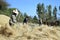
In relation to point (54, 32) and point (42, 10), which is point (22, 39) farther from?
point (42, 10)

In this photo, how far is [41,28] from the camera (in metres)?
10.4

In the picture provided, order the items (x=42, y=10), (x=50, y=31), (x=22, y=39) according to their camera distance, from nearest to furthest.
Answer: (x=22, y=39) < (x=50, y=31) < (x=42, y=10)

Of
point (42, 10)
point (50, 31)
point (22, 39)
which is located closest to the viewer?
point (22, 39)

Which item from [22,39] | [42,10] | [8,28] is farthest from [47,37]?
[42,10]

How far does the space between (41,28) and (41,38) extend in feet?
2.99

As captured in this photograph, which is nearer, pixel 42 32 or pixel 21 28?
pixel 42 32

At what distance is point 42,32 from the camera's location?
32.8 ft

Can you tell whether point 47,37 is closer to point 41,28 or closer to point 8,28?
point 41,28

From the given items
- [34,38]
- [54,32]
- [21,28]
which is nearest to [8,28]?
[21,28]

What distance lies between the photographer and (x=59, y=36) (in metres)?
10.2

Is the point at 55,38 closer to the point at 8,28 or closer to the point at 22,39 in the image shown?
the point at 22,39

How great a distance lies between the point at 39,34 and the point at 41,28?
0.63 meters

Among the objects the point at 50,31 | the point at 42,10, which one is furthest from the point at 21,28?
the point at 42,10

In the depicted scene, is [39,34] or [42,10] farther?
[42,10]
